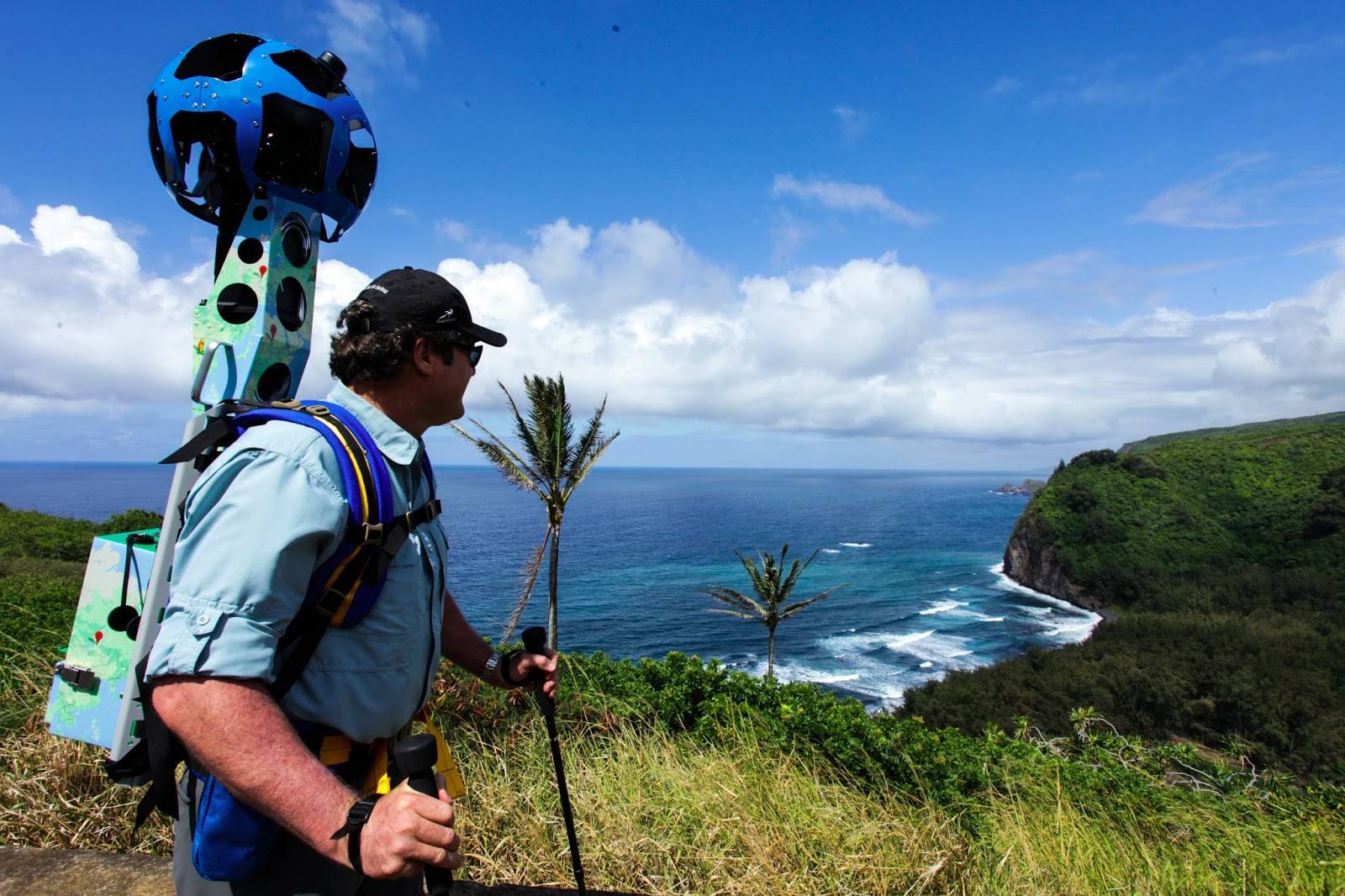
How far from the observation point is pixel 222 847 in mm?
1421

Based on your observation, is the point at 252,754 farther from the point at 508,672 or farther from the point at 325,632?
the point at 508,672

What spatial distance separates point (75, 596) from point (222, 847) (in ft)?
33.5

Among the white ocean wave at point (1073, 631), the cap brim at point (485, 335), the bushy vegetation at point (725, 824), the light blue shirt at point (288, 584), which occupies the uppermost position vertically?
the cap brim at point (485, 335)

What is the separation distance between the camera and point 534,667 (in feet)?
7.41

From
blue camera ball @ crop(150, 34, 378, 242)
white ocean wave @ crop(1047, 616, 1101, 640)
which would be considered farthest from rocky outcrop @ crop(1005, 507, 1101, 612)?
blue camera ball @ crop(150, 34, 378, 242)

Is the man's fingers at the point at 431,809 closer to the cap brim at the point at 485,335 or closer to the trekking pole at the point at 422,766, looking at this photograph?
the trekking pole at the point at 422,766

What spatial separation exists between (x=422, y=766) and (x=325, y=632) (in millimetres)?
385

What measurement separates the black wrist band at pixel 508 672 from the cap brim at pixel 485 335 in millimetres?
967

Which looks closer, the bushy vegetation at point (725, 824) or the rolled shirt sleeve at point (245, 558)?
the rolled shirt sleeve at point (245, 558)

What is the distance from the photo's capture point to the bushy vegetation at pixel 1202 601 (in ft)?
111

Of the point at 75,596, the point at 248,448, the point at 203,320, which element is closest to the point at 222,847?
the point at 248,448

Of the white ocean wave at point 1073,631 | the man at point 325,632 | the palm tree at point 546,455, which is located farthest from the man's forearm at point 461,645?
the white ocean wave at point 1073,631

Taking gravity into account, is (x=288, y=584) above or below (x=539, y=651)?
above

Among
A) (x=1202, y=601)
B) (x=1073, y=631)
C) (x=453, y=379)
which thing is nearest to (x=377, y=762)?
(x=453, y=379)
